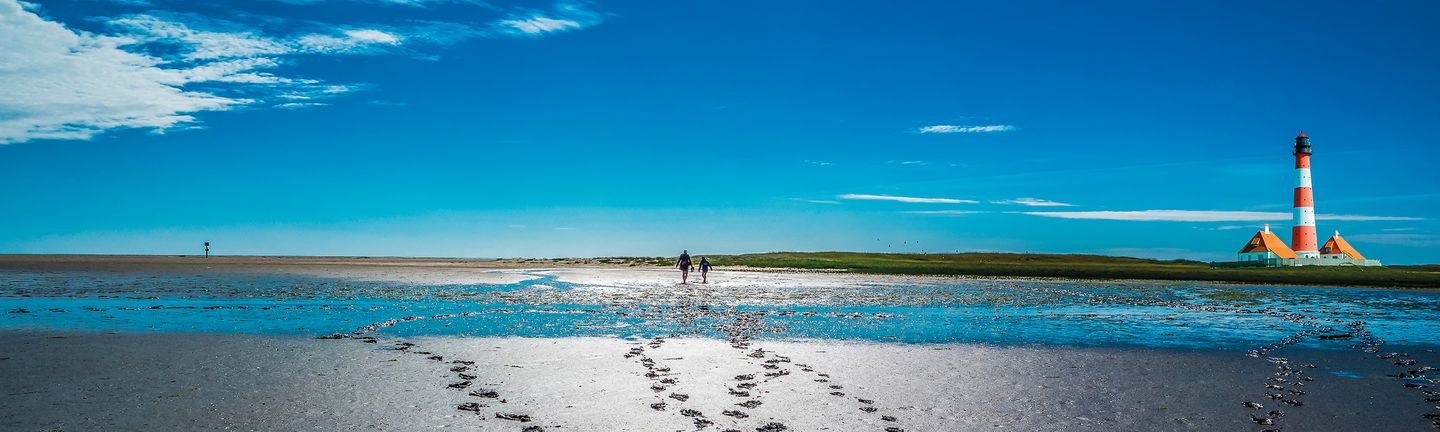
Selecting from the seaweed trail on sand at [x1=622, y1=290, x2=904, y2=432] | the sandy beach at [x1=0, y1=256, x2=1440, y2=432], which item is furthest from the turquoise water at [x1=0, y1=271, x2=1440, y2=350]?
the seaweed trail on sand at [x1=622, y1=290, x2=904, y2=432]

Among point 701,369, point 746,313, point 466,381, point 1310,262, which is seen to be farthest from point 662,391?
point 1310,262

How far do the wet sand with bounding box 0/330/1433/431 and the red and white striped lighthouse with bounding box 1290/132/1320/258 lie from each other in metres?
75.5

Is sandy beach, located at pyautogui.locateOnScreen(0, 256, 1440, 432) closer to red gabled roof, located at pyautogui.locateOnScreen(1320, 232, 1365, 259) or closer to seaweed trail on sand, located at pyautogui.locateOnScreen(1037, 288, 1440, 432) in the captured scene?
seaweed trail on sand, located at pyautogui.locateOnScreen(1037, 288, 1440, 432)

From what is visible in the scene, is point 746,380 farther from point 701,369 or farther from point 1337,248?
point 1337,248

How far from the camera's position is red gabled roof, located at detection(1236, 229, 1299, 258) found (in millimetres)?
84213

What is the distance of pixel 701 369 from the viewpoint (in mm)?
13664

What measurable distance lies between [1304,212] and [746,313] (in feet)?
249

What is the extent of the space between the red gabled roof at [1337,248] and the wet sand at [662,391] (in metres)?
83.5

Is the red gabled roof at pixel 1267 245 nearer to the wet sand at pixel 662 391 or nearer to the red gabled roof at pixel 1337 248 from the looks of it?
the red gabled roof at pixel 1337 248

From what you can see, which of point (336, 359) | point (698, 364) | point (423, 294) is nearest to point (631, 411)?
point (698, 364)

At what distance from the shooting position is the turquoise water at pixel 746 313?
20094 millimetres

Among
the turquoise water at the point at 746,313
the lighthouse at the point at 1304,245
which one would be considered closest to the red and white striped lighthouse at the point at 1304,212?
the lighthouse at the point at 1304,245

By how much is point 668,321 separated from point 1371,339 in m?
16.2

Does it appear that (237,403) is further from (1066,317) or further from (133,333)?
(1066,317)
